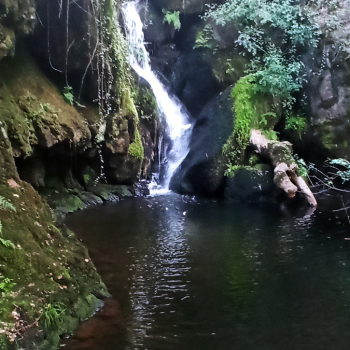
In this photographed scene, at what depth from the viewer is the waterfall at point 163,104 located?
45.1 ft

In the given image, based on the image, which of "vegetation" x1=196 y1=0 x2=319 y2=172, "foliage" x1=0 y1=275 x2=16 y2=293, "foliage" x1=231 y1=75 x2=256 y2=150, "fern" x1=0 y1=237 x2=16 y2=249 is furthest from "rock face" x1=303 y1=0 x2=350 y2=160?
"foliage" x1=0 y1=275 x2=16 y2=293

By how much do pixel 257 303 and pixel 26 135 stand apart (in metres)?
6.10

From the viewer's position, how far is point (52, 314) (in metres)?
3.48

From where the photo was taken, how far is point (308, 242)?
22.5ft

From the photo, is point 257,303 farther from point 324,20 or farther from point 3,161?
point 324,20

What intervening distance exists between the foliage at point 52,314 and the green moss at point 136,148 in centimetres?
869

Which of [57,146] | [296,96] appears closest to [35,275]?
[57,146]

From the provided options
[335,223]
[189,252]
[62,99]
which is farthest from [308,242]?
[62,99]

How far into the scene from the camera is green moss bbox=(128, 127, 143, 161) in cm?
1211

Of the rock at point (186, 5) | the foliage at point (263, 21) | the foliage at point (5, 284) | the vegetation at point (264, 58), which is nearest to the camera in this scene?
the foliage at point (5, 284)

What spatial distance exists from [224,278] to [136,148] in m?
7.62

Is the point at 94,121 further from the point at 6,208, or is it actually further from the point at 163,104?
the point at 6,208

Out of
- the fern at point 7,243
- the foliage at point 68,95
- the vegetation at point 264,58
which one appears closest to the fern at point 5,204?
the fern at point 7,243

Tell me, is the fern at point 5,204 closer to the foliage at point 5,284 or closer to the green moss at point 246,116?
the foliage at point 5,284
